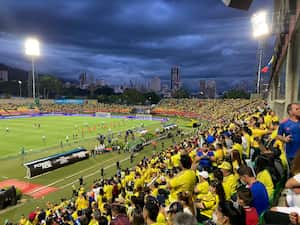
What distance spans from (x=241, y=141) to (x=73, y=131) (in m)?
34.3

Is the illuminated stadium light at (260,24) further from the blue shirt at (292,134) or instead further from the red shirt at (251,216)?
the red shirt at (251,216)

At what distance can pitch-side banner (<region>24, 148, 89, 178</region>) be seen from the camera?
61.5ft

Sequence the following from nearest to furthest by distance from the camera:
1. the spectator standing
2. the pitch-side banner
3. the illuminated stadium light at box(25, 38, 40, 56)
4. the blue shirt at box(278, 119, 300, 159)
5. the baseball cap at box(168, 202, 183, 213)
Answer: the spectator standing → the baseball cap at box(168, 202, 183, 213) → the blue shirt at box(278, 119, 300, 159) → the pitch-side banner → the illuminated stadium light at box(25, 38, 40, 56)

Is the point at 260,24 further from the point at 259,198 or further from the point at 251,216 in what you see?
the point at 251,216

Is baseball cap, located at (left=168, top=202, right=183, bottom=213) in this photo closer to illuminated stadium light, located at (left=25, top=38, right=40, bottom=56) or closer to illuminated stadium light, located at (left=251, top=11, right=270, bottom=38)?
illuminated stadium light, located at (left=251, top=11, right=270, bottom=38)

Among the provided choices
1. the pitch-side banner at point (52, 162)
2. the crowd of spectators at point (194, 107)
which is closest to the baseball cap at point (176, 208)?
the pitch-side banner at point (52, 162)

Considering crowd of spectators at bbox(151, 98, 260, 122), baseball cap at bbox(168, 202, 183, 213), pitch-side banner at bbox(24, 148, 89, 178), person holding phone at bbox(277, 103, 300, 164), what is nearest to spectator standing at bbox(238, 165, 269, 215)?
baseball cap at bbox(168, 202, 183, 213)

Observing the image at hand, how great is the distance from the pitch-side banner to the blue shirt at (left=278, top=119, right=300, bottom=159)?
17.6 meters

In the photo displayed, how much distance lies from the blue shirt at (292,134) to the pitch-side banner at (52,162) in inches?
692

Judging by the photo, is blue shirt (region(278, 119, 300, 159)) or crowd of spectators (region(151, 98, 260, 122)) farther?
crowd of spectators (region(151, 98, 260, 122))

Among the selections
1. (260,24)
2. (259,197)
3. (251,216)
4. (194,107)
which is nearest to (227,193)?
(259,197)

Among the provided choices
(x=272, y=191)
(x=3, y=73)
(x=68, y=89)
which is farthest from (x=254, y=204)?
(x=3, y=73)

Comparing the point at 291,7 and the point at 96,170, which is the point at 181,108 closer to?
the point at 96,170

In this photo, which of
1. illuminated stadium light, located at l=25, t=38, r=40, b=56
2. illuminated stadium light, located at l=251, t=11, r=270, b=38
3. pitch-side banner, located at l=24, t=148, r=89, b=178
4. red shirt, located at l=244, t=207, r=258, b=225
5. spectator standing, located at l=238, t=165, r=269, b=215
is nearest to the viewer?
red shirt, located at l=244, t=207, r=258, b=225
